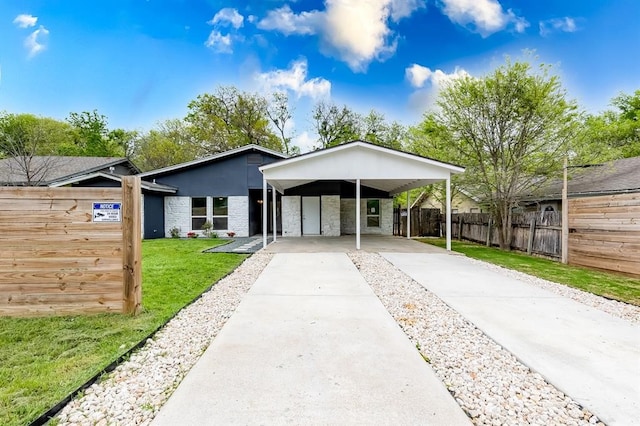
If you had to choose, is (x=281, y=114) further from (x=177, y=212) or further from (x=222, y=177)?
(x=177, y=212)

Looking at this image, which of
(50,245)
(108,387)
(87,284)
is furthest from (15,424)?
(50,245)

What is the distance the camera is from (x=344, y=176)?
11125 mm

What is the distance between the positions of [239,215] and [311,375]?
14.7 m

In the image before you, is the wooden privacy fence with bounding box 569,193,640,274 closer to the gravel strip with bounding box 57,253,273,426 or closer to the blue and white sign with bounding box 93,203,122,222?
the gravel strip with bounding box 57,253,273,426

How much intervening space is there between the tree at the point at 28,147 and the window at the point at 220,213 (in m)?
8.41

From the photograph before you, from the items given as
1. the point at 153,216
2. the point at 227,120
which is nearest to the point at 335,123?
the point at 227,120

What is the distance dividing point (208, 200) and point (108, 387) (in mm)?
14886

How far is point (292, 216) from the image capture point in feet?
53.4

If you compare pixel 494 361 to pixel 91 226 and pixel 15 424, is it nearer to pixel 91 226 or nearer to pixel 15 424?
pixel 15 424

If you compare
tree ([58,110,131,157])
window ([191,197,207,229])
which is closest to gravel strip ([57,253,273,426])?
window ([191,197,207,229])

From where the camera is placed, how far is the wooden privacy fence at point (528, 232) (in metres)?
10.2

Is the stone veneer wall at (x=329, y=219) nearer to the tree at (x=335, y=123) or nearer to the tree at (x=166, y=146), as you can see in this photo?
the tree at (x=335, y=123)

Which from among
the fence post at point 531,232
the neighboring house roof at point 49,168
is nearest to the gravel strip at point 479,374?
the fence post at point 531,232

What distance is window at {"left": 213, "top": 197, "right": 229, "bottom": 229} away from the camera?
55.1ft
